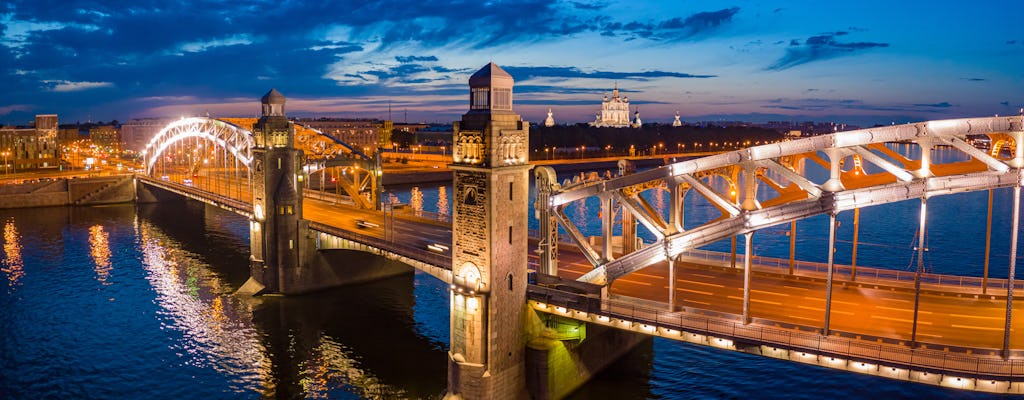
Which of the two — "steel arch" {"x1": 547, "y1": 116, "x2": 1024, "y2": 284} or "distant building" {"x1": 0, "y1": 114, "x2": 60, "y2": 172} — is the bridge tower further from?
"distant building" {"x1": 0, "y1": 114, "x2": 60, "y2": 172}

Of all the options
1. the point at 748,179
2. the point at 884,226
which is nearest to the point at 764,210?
the point at 748,179

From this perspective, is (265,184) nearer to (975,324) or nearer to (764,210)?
(764,210)

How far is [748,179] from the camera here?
29469 millimetres

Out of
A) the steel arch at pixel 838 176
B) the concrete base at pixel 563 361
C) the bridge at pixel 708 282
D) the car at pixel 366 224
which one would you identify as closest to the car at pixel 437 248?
the bridge at pixel 708 282

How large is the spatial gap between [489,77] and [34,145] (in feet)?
543

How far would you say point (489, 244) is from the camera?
32438 mm

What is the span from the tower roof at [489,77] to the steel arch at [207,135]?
34.5m

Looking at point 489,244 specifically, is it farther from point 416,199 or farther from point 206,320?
point 416,199

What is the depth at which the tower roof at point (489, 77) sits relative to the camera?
1308 inches

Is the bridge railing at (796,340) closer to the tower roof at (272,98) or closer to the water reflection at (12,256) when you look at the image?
the tower roof at (272,98)

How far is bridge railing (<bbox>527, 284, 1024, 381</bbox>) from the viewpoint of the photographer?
24.5 metres

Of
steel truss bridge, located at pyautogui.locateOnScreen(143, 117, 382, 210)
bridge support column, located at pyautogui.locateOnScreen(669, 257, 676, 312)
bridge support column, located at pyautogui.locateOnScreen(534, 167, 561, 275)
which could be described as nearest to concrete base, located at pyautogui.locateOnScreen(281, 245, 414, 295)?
steel truss bridge, located at pyautogui.locateOnScreen(143, 117, 382, 210)

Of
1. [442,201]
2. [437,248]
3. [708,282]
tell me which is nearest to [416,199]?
[442,201]

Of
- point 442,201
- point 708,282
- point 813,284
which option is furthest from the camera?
point 442,201
